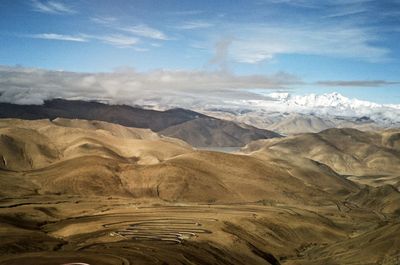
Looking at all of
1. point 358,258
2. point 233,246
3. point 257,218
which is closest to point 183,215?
point 257,218

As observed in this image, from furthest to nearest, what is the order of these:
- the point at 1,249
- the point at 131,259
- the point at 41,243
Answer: the point at 41,243 < the point at 1,249 < the point at 131,259

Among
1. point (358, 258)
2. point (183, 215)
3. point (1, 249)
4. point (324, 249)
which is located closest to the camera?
point (1, 249)

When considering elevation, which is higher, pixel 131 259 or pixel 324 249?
pixel 131 259

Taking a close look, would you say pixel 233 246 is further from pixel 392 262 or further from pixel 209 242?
pixel 392 262

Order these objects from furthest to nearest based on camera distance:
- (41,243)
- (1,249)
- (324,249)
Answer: (324,249), (41,243), (1,249)

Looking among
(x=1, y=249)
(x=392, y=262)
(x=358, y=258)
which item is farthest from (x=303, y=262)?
(x=1, y=249)

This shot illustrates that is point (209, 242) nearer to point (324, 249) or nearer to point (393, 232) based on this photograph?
point (324, 249)

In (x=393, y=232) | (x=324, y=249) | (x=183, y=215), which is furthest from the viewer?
(x=183, y=215)

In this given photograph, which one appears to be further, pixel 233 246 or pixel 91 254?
pixel 233 246

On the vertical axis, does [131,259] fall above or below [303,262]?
above
